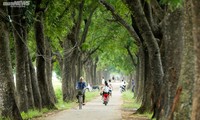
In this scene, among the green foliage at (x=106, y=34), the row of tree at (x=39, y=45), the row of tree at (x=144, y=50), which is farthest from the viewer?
the green foliage at (x=106, y=34)

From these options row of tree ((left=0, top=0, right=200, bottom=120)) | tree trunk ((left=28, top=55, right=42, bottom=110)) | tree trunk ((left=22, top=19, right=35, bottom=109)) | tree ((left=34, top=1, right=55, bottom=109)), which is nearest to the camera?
row of tree ((left=0, top=0, right=200, bottom=120))

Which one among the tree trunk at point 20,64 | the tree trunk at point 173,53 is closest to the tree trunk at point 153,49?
the tree trunk at point 173,53

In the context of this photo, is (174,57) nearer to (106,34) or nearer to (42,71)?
(42,71)

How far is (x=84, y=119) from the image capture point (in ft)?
54.9

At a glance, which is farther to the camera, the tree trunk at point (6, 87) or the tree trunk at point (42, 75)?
the tree trunk at point (42, 75)

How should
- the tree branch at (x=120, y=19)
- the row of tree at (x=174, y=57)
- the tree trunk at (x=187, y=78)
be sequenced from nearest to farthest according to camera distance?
Answer: the row of tree at (x=174, y=57) < the tree trunk at (x=187, y=78) < the tree branch at (x=120, y=19)

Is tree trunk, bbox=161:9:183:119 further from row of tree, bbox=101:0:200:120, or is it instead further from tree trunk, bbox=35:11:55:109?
tree trunk, bbox=35:11:55:109

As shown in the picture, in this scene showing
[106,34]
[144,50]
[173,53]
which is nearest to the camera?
[173,53]

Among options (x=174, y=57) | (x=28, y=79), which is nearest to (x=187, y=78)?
(x=174, y=57)

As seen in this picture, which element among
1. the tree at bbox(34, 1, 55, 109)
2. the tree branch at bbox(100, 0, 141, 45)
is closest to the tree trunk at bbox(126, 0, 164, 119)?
the tree branch at bbox(100, 0, 141, 45)

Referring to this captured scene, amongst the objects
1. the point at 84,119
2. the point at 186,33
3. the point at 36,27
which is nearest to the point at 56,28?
the point at 36,27

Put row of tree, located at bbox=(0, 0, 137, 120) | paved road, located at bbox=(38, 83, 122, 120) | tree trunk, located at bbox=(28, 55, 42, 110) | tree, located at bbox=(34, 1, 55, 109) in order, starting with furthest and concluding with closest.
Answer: tree, located at bbox=(34, 1, 55, 109)
tree trunk, located at bbox=(28, 55, 42, 110)
paved road, located at bbox=(38, 83, 122, 120)
row of tree, located at bbox=(0, 0, 137, 120)

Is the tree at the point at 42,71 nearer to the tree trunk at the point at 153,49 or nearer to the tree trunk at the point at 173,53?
the tree trunk at the point at 153,49

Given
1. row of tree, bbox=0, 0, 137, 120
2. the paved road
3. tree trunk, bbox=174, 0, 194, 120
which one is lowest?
the paved road
